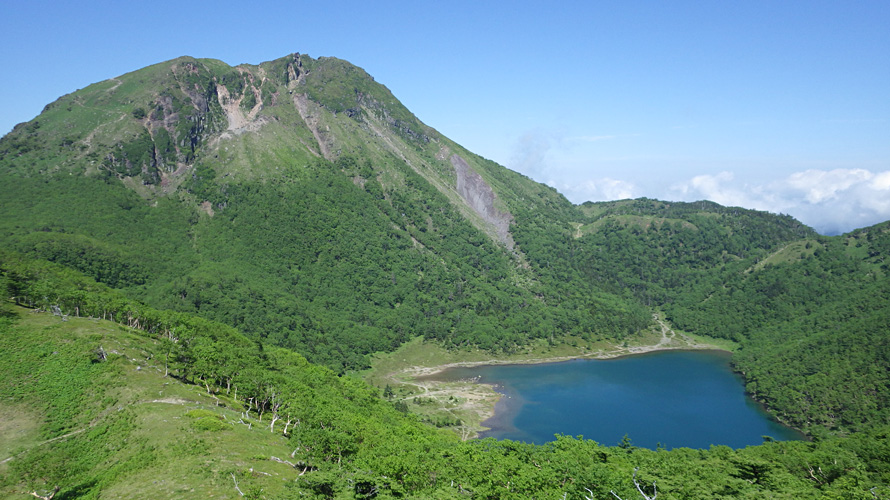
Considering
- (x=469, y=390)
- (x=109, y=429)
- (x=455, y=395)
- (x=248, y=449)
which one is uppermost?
(x=109, y=429)

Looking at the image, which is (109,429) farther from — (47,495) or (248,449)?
(248,449)

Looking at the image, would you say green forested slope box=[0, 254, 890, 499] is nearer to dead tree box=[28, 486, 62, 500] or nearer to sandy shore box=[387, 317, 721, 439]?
dead tree box=[28, 486, 62, 500]

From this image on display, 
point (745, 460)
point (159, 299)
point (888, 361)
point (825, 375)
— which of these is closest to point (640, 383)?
point (825, 375)

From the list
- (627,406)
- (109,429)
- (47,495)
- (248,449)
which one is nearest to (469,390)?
(627,406)

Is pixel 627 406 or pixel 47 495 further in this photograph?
pixel 627 406

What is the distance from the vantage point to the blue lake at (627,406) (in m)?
132

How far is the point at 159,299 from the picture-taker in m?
174

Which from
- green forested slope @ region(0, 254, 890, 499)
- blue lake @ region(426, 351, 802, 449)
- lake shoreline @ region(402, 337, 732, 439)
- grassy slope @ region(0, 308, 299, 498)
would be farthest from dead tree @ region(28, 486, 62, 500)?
blue lake @ region(426, 351, 802, 449)

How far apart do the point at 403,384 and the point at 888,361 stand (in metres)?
155

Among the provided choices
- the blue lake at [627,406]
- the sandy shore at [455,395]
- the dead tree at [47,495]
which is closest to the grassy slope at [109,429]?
the dead tree at [47,495]

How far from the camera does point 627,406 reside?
154500 millimetres

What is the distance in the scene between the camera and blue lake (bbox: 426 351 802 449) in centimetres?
13175

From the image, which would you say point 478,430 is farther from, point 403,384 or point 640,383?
point 640,383

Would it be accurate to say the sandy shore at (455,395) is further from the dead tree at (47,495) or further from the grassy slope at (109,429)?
the dead tree at (47,495)
